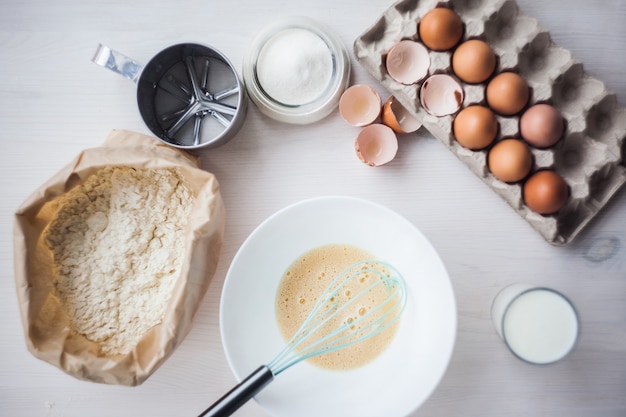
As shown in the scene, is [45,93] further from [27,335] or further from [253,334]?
[253,334]

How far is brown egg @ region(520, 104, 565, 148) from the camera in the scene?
0.81 metres

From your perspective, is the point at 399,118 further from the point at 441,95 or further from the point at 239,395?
the point at 239,395

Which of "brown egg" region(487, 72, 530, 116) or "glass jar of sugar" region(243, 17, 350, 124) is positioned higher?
"brown egg" region(487, 72, 530, 116)

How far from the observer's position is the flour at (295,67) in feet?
2.85

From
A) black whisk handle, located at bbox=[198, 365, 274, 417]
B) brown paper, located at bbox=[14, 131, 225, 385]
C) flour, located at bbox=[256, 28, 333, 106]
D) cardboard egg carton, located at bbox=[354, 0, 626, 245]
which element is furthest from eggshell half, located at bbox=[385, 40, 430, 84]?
black whisk handle, located at bbox=[198, 365, 274, 417]

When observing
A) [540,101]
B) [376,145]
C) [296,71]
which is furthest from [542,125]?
[296,71]

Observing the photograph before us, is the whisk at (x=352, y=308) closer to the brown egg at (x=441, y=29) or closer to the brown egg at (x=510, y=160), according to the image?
the brown egg at (x=510, y=160)

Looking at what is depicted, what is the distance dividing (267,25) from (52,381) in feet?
2.65

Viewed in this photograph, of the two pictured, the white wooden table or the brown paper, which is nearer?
the brown paper

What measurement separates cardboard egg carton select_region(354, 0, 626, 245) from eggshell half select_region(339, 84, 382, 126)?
33mm

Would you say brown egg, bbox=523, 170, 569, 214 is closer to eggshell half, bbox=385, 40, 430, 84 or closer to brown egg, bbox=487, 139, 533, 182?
brown egg, bbox=487, 139, 533, 182

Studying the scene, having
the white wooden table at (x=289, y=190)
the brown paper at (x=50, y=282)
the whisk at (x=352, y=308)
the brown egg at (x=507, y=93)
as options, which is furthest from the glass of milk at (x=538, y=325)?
the brown paper at (x=50, y=282)

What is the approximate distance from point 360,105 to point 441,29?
0.63 feet

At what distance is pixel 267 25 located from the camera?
3.03ft
